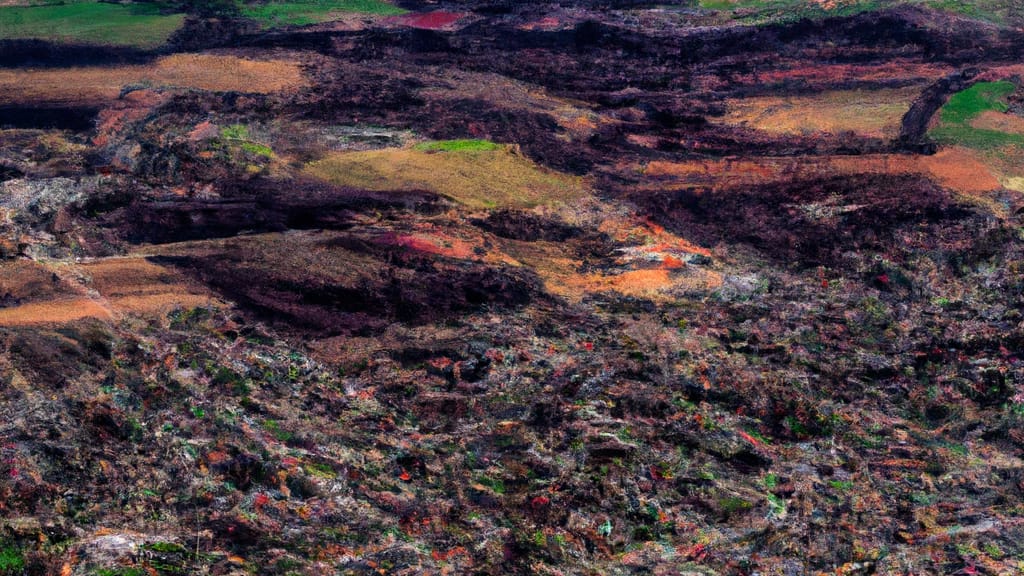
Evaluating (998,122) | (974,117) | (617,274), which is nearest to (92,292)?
(617,274)

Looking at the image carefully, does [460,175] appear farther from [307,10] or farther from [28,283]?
[307,10]

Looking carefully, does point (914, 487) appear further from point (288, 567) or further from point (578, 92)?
point (578, 92)

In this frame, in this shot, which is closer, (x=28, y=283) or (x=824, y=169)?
(x=28, y=283)

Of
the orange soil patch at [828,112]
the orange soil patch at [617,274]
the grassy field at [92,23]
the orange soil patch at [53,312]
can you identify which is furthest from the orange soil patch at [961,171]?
the grassy field at [92,23]

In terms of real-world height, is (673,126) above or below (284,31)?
below

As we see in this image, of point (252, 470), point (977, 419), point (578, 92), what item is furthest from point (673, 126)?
point (252, 470)

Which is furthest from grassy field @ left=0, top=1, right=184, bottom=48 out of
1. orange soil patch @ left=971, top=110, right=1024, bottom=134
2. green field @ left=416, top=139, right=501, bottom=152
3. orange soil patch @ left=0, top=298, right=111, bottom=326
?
orange soil patch @ left=971, top=110, right=1024, bottom=134

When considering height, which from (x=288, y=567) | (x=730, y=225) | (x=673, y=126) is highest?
(x=673, y=126)
